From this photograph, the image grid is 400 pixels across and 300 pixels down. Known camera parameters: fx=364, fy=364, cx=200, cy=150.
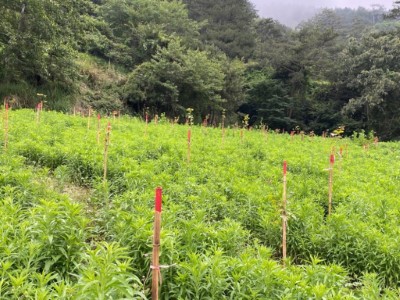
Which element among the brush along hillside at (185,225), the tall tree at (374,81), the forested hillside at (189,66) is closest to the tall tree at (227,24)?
the forested hillside at (189,66)

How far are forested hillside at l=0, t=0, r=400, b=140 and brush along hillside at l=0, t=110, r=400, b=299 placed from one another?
30.1 ft

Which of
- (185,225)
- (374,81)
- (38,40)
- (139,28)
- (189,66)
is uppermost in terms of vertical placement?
(139,28)

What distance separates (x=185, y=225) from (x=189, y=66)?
1860 cm

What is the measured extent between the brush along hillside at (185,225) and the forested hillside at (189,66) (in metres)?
9.18

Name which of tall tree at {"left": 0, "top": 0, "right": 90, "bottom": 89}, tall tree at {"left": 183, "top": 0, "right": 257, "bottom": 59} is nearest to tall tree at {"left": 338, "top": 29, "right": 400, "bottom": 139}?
tall tree at {"left": 183, "top": 0, "right": 257, "bottom": 59}

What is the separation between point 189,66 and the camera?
852 inches

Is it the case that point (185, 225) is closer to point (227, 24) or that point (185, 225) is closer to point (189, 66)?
point (189, 66)

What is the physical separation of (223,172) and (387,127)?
76.9ft

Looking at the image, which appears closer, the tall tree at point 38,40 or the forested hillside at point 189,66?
the tall tree at point 38,40

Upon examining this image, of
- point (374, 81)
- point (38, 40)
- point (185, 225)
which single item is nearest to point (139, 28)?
point (38, 40)

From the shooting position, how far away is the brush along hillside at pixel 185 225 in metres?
3.02

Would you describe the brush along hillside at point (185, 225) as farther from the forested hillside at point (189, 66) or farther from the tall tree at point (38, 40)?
the forested hillside at point (189, 66)

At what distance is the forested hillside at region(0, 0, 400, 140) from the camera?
16156 millimetres

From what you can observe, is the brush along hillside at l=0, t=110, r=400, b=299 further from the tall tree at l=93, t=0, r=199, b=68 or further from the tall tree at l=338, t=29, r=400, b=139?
the tall tree at l=338, t=29, r=400, b=139
